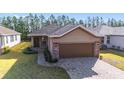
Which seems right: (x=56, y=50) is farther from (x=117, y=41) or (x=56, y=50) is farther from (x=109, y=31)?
(x=109, y=31)

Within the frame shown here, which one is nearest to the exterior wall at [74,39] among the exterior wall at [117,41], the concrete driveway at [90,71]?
the concrete driveway at [90,71]

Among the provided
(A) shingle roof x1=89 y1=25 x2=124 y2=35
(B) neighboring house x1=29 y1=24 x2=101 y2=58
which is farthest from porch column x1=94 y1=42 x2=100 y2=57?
(A) shingle roof x1=89 y1=25 x2=124 y2=35

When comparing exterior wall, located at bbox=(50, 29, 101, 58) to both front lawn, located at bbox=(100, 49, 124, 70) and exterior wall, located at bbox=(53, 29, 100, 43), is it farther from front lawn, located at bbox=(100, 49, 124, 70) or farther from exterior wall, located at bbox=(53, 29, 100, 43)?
front lawn, located at bbox=(100, 49, 124, 70)

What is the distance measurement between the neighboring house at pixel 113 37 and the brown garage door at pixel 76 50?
29.5 feet

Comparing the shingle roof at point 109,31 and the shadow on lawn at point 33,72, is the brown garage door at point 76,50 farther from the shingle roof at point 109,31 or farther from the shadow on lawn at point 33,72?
the shingle roof at point 109,31

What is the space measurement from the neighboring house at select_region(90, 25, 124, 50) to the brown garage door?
8976 mm

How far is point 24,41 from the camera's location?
41.5m

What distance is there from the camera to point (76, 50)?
846 inches

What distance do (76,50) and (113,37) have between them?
11.6 meters

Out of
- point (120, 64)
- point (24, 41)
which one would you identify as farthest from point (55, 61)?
point (24, 41)

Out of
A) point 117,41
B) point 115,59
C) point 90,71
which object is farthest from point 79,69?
point 117,41

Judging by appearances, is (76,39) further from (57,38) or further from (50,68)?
(50,68)

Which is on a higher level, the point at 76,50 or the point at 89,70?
the point at 76,50
